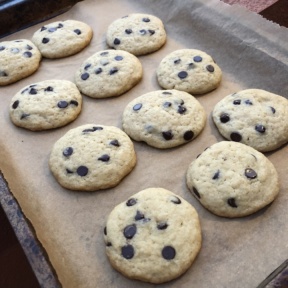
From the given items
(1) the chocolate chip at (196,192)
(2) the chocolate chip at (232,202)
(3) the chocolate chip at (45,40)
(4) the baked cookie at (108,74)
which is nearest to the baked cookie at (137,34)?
(4) the baked cookie at (108,74)

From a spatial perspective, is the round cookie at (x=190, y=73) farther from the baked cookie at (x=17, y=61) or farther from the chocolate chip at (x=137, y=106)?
the baked cookie at (x=17, y=61)

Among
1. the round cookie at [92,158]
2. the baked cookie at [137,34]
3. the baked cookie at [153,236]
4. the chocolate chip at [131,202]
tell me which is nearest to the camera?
the baked cookie at [153,236]

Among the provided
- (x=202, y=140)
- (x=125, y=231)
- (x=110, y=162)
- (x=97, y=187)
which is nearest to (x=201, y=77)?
(x=202, y=140)

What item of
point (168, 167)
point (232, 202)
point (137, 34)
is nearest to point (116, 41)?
point (137, 34)

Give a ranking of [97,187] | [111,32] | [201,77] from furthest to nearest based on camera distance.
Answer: [111,32] → [201,77] → [97,187]

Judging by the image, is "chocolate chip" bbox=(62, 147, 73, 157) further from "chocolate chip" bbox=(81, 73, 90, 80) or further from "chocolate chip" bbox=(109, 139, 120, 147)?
"chocolate chip" bbox=(81, 73, 90, 80)

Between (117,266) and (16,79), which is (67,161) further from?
(16,79)

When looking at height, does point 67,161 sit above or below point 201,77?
below
